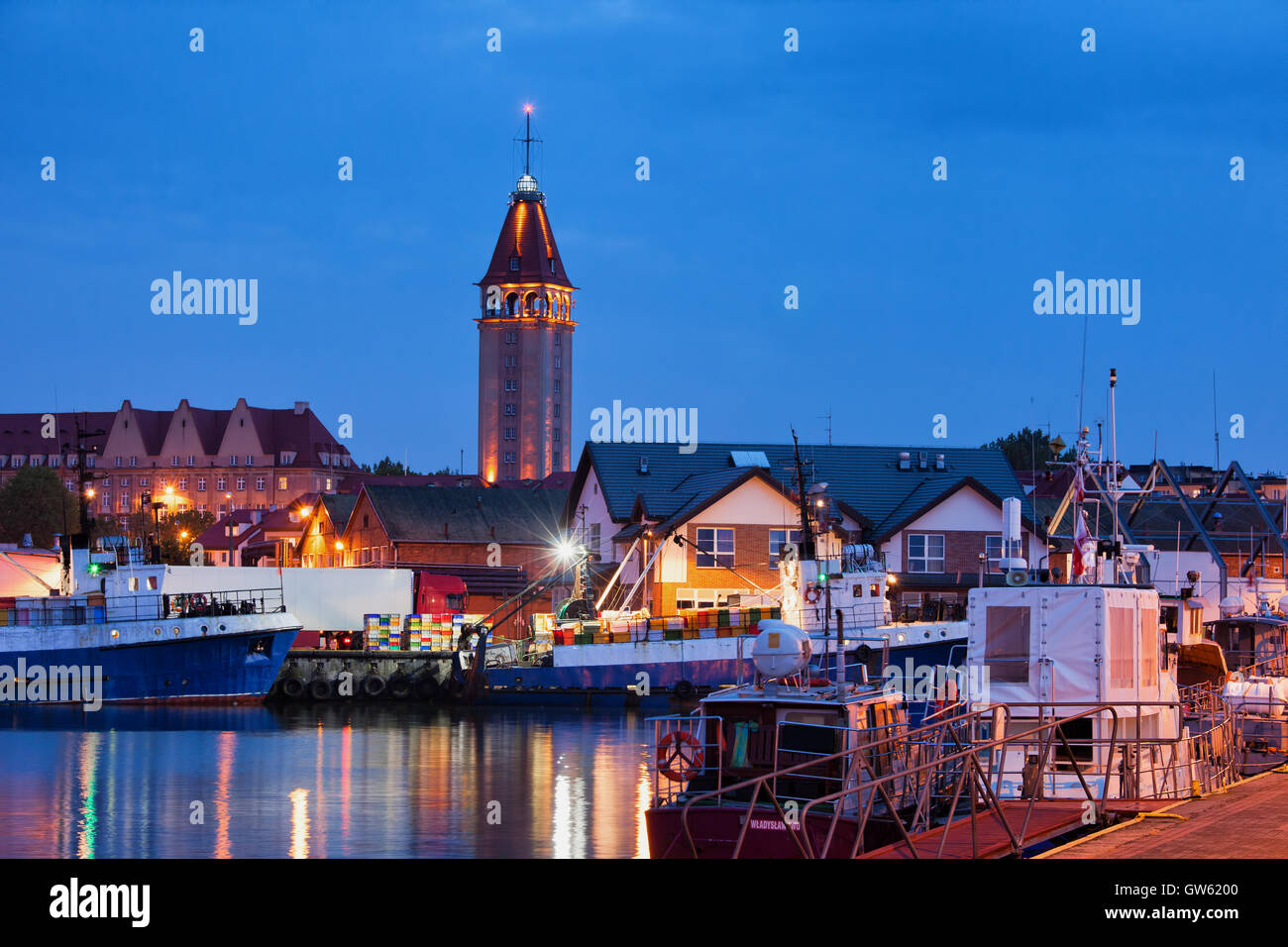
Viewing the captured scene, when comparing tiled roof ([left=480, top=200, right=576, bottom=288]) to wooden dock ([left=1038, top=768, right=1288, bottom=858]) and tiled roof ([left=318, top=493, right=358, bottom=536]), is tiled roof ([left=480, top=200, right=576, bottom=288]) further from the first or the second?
wooden dock ([left=1038, top=768, right=1288, bottom=858])

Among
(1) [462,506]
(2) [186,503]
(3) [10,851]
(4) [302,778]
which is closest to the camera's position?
(3) [10,851]

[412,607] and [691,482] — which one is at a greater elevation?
[691,482]

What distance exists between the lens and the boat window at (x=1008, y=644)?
29.2 meters

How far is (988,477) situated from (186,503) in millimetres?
133243

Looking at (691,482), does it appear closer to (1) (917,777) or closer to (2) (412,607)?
(2) (412,607)

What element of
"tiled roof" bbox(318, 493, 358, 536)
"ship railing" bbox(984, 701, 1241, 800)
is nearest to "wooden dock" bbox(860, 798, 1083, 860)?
"ship railing" bbox(984, 701, 1241, 800)

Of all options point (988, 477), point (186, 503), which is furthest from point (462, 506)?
point (186, 503)

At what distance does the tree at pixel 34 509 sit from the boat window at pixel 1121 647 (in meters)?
119

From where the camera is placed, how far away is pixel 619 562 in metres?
78.1

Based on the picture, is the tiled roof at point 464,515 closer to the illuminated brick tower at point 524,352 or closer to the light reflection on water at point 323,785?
the light reflection on water at point 323,785

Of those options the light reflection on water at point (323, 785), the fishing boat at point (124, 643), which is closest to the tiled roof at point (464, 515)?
the fishing boat at point (124, 643)

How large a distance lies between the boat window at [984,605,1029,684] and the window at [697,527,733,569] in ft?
142

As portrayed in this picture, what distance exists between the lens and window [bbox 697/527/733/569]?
72688 mm
